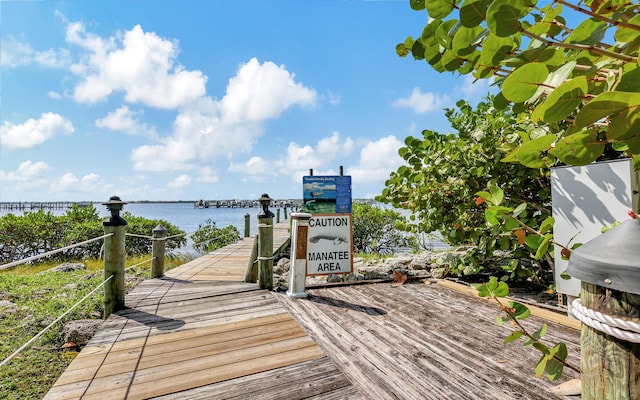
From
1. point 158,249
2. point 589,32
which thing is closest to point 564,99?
point 589,32

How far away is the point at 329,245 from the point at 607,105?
15.9 ft

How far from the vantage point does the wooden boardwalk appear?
213 cm

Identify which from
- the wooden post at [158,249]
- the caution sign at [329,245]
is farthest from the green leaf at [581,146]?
the wooden post at [158,249]

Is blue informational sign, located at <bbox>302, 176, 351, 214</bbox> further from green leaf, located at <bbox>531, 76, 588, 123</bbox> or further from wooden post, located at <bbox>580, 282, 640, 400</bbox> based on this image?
green leaf, located at <bbox>531, 76, 588, 123</bbox>

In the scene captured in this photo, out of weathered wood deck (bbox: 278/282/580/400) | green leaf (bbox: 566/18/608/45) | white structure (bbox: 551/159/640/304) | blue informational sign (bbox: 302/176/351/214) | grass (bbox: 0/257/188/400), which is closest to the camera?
green leaf (bbox: 566/18/608/45)

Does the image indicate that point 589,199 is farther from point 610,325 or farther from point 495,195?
point 610,325

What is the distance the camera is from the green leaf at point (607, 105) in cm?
52

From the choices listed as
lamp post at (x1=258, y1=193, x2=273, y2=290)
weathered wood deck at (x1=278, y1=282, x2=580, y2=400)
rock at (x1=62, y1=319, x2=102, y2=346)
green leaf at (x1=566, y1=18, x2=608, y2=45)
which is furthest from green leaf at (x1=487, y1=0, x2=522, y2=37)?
rock at (x1=62, y1=319, x2=102, y2=346)

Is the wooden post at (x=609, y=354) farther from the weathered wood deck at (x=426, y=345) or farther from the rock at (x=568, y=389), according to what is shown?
the rock at (x=568, y=389)

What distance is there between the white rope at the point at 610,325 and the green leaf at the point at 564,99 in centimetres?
49

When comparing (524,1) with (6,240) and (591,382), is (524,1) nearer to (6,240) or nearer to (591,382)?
(591,382)

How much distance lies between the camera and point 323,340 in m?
2.86

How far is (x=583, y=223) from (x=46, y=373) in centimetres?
508

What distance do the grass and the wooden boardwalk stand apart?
1.64 feet
